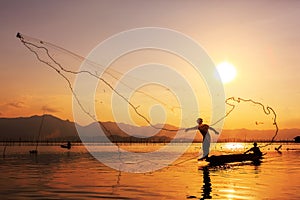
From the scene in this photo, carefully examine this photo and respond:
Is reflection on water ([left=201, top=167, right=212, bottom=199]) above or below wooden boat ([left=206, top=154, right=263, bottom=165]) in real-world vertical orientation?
below

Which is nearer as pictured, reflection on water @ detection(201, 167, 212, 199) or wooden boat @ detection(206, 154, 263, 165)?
reflection on water @ detection(201, 167, 212, 199)

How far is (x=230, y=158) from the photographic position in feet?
146

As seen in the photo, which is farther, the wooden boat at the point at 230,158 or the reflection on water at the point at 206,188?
the wooden boat at the point at 230,158

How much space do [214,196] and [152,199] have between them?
3.23m

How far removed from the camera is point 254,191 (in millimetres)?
22359

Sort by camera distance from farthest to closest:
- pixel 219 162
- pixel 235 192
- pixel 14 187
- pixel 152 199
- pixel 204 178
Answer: pixel 219 162 < pixel 204 178 < pixel 14 187 < pixel 235 192 < pixel 152 199

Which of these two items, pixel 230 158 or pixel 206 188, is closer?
pixel 206 188

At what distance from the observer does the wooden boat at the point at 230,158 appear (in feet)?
132

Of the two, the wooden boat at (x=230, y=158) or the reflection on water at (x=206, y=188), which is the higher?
the wooden boat at (x=230, y=158)

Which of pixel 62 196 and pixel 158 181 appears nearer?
pixel 62 196

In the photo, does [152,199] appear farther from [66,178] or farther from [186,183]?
[66,178]

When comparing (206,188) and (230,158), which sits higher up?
(230,158)

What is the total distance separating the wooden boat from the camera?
40197 millimetres

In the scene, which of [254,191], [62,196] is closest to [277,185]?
[254,191]
